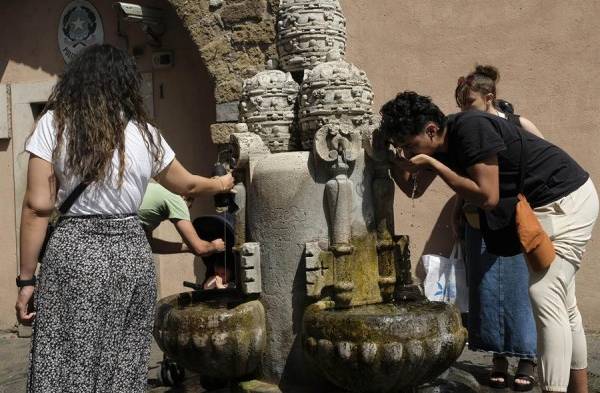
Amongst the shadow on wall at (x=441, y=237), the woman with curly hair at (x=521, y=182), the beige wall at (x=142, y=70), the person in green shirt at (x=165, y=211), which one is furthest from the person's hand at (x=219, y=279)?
the beige wall at (x=142, y=70)

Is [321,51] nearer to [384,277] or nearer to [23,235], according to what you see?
[384,277]

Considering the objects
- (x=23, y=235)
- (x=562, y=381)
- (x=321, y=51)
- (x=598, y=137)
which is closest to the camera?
(x=23, y=235)

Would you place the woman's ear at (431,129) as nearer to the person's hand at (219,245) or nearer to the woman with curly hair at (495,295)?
the woman with curly hair at (495,295)

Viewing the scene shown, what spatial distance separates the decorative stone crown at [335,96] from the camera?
12.8ft

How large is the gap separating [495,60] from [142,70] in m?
3.06

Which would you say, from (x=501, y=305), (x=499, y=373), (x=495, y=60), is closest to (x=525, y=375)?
(x=499, y=373)

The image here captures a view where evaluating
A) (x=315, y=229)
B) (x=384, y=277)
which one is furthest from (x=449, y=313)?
(x=315, y=229)

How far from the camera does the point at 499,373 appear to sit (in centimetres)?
444

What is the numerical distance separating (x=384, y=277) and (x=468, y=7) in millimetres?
3340

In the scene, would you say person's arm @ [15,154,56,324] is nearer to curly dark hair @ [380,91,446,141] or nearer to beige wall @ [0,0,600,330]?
curly dark hair @ [380,91,446,141]

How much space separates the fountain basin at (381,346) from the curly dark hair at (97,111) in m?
0.96

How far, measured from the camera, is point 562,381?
138 inches

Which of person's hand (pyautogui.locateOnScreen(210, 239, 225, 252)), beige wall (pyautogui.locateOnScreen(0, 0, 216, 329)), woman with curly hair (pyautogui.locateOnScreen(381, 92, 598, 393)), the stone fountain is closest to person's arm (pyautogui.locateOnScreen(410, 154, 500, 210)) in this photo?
woman with curly hair (pyautogui.locateOnScreen(381, 92, 598, 393))

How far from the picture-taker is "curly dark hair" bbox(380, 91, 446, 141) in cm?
351
